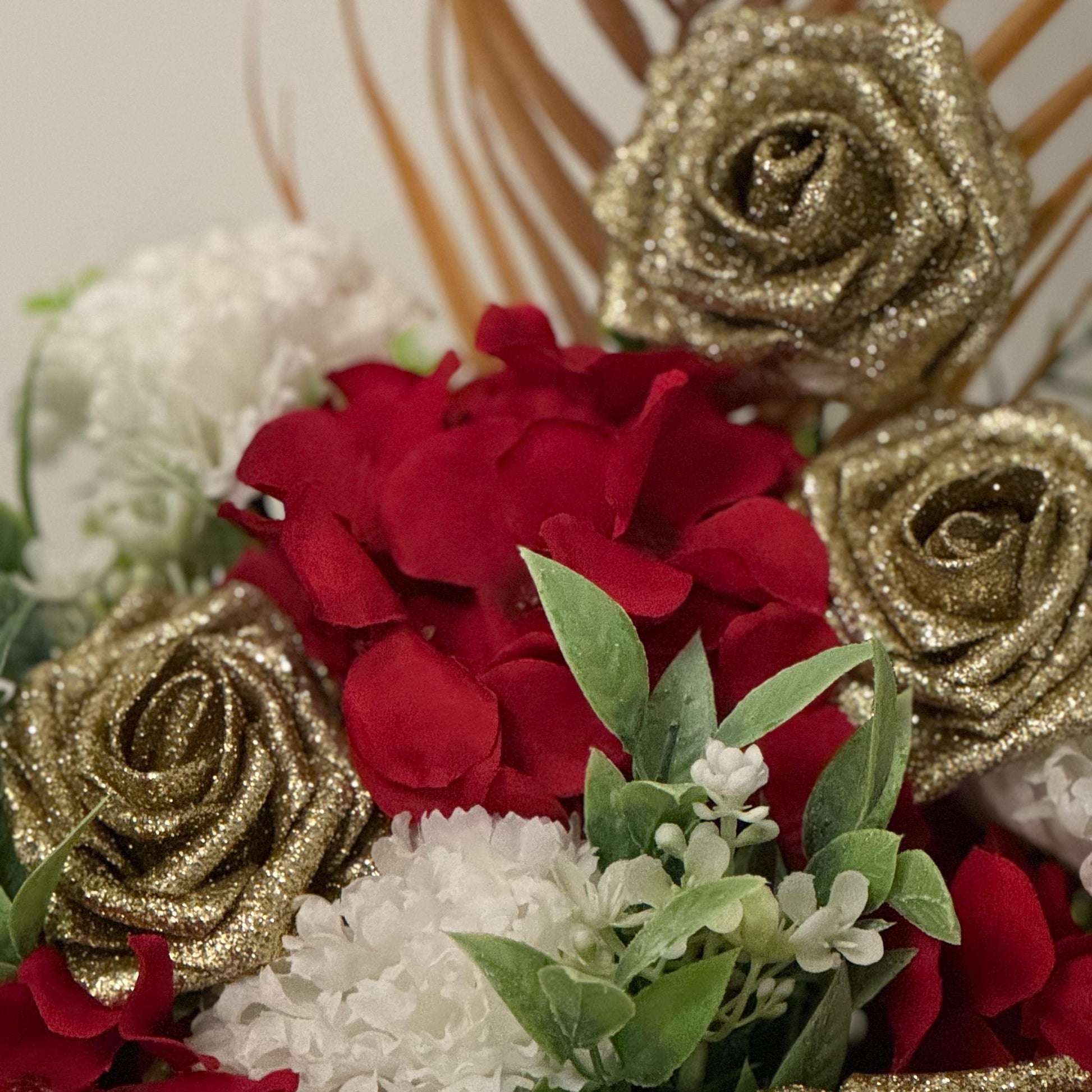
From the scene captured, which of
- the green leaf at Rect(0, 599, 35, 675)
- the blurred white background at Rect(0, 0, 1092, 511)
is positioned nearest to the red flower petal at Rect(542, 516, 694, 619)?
the green leaf at Rect(0, 599, 35, 675)

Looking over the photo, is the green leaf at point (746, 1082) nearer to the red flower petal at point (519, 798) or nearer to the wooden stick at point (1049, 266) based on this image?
the red flower petal at point (519, 798)

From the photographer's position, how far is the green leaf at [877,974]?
344 millimetres

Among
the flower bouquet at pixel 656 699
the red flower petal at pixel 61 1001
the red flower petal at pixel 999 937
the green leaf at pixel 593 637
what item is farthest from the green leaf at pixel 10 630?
the red flower petal at pixel 999 937

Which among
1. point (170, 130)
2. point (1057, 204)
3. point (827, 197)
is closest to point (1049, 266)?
point (1057, 204)

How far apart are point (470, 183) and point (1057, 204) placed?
0.29m

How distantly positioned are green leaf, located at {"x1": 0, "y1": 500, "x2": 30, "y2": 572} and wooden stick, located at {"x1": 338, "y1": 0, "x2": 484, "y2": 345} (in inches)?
9.5

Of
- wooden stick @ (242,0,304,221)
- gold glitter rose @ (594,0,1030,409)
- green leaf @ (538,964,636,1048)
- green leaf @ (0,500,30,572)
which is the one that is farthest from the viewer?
wooden stick @ (242,0,304,221)

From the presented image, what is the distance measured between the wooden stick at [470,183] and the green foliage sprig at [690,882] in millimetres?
347

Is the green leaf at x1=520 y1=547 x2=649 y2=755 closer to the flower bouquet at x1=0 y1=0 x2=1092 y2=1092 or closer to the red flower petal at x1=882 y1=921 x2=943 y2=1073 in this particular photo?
the flower bouquet at x1=0 y1=0 x2=1092 y2=1092

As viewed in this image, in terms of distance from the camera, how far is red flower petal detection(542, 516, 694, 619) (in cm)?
34

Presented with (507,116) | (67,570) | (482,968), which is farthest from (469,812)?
(507,116)

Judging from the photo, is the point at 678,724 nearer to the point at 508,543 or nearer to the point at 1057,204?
the point at 508,543

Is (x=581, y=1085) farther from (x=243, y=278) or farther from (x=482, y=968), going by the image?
(x=243, y=278)

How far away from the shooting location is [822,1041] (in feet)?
1.11
